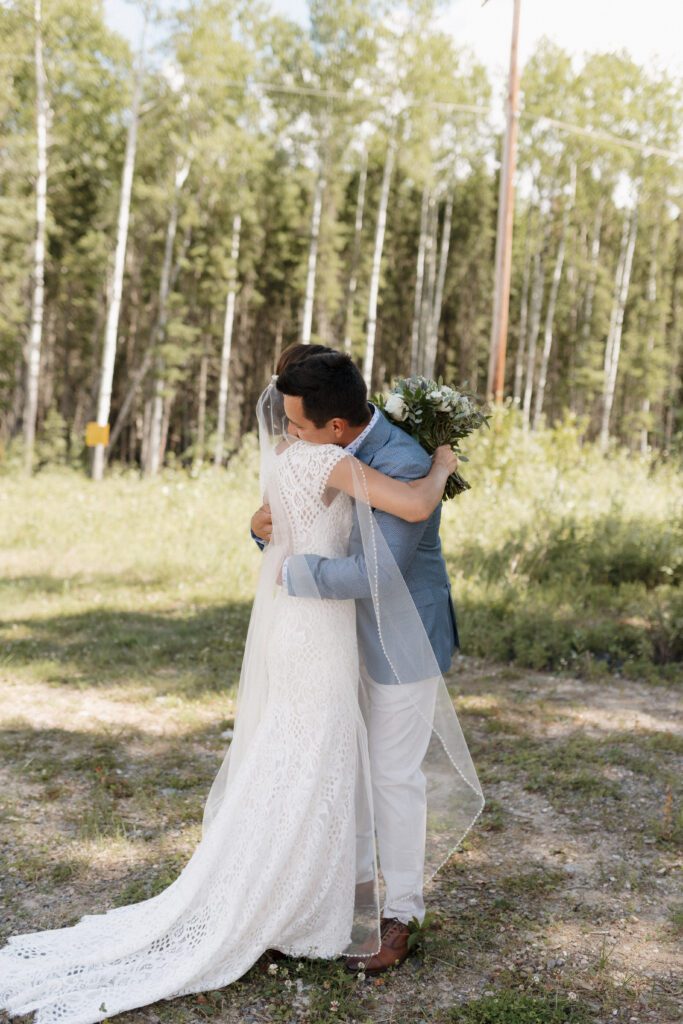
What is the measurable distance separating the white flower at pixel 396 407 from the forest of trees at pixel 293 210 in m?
15.8

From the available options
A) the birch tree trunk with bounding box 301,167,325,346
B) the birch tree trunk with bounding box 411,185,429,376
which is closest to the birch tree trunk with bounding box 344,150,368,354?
the birch tree trunk with bounding box 411,185,429,376

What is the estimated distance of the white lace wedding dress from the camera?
3.02 metres

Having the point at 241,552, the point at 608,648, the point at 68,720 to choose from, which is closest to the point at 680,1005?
the point at 68,720

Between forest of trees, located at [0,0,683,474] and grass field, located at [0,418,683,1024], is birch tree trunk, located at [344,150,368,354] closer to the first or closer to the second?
forest of trees, located at [0,0,683,474]

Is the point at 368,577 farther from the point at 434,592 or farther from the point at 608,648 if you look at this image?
the point at 608,648

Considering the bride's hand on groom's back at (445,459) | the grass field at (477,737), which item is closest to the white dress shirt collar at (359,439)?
the bride's hand on groom's back at (445,459)

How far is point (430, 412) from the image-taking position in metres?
3.21

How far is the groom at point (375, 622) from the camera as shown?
9.81 feet

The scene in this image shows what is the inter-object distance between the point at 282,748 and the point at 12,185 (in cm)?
2133

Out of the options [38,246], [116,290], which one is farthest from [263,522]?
[38,246]

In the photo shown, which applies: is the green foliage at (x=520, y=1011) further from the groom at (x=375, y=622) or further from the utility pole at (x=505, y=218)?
the utility pole at (x=505, y=218)

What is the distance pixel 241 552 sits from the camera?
35.5ft

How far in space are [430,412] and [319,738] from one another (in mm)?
1162

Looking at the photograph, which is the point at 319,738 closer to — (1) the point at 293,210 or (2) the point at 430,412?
(2) the point at 430,412
